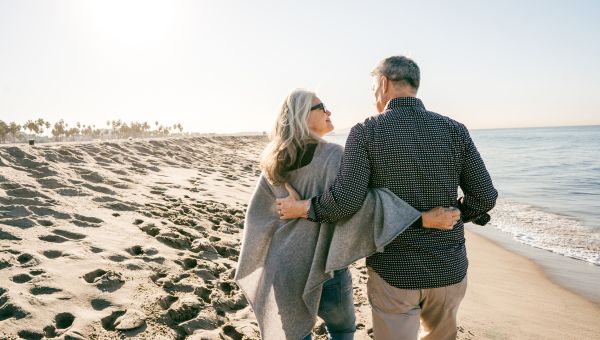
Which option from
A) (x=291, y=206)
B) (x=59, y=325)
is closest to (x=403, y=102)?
(x=291, y=206)

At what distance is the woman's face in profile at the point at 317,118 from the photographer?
229 centimetres

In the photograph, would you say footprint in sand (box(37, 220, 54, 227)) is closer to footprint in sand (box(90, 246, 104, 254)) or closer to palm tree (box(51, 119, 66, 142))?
footprint in sand (box(90, 246, 104, 254))

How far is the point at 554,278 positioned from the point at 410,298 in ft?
17.3

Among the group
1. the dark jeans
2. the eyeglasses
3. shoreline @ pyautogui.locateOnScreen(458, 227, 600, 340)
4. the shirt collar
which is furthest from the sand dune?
shoreline @ pyautogui.locateOnScreen(458, 227, 600, 340)

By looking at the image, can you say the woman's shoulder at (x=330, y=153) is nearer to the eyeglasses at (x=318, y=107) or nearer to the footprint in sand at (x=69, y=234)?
the eyeglasses at (x=318, y=107)

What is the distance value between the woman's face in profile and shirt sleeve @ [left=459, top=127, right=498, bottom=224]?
78 cm

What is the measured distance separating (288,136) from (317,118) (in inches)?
8.1


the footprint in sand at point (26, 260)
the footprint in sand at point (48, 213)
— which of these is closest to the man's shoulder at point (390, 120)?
the footprint in sand at point (26, 260)

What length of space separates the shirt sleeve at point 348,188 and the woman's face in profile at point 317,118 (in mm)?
246

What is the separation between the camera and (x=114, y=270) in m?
3.76

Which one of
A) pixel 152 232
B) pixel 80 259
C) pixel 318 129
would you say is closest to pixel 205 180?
pixel 152 232

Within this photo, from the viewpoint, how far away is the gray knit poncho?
6.89ft

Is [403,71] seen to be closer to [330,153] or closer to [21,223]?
[330,153]

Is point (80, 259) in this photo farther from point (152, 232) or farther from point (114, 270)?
point (152, 232)
